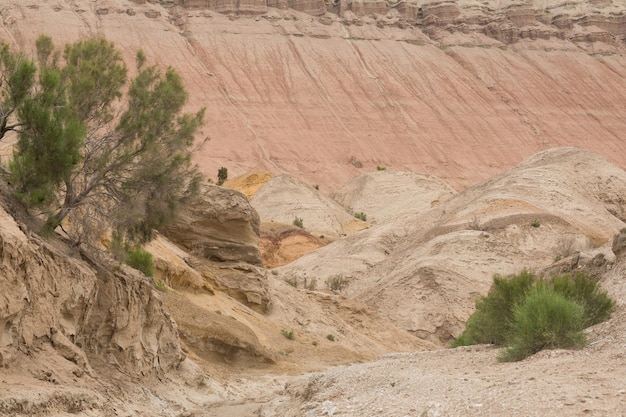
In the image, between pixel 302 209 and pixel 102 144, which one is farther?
pixel 302 209

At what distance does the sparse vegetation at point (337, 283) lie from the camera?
34.4m

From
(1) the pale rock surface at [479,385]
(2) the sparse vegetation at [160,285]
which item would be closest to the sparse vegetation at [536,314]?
(1) the pale rock surface at [479,385]

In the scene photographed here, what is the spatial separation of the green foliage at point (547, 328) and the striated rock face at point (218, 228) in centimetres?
1383

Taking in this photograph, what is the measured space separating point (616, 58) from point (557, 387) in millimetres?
97660

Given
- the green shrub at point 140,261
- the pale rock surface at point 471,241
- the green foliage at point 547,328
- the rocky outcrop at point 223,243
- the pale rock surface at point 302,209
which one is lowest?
the pale rock surface at point 302,209

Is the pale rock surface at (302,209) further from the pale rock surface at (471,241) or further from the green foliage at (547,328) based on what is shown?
the green foliage at (547,328)

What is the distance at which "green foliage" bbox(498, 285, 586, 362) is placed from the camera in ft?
40.8

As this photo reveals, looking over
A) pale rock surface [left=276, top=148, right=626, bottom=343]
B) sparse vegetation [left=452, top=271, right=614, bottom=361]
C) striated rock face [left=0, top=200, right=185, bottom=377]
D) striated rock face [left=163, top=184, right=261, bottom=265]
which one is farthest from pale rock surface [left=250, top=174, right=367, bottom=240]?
striated rock face [left=0, top=200, right=185, bottom=377]

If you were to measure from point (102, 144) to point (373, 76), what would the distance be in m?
74.7

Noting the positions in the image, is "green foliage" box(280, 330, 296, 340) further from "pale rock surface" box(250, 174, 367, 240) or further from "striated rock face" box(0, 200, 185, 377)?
"pale rock surface" box(250, 174, 367, 240)

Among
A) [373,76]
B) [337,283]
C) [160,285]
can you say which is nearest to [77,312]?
[160,285]

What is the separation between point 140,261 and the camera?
59.5 feet

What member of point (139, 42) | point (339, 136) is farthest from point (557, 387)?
point (139, 42)

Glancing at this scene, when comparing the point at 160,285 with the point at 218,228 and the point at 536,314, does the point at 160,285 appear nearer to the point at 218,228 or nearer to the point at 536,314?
the point at 218,228
